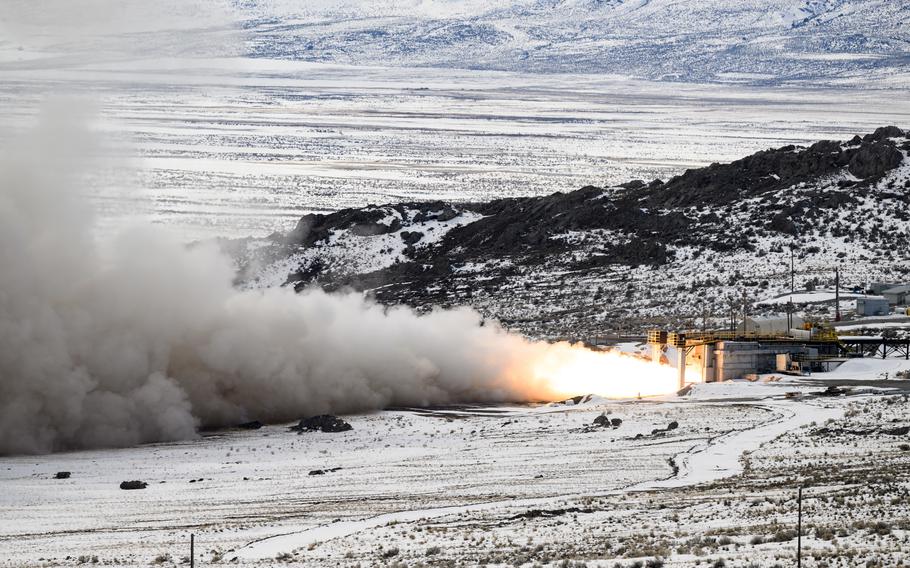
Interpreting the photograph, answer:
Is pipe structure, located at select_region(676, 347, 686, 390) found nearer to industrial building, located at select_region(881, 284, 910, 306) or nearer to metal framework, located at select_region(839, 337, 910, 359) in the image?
metal framework, located at select_region(839, 337, 910, 359)

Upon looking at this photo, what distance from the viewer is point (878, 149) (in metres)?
128

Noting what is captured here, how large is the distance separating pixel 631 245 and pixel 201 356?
59109 millimetres

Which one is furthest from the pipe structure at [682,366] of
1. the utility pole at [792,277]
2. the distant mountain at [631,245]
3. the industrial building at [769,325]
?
the utility pole at [792,277]

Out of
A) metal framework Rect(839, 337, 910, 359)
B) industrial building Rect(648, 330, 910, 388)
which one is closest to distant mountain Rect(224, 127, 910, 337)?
metal framework Rect(839, 337, 910, 359)

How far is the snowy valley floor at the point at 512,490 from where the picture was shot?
40125 mm

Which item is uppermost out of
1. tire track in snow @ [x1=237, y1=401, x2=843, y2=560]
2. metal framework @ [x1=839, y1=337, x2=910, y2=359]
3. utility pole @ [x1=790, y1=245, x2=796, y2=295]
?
tire track in snow @ [x1=237, y1=401, x2=843, y2=560]

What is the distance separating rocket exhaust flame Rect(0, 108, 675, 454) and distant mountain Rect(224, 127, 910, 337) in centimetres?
2237

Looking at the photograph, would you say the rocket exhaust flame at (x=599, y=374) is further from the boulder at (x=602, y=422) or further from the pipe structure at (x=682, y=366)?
the boulder at (x=602, y=422)

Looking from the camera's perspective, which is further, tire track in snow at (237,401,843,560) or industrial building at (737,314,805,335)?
industrial building at (737,314,805,335)

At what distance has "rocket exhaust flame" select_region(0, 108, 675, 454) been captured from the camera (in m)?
64.2

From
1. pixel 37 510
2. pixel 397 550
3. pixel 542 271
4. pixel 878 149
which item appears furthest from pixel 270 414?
pixel 878 149

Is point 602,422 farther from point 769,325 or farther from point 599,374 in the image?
point 769,325

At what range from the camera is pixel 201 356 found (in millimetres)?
71000

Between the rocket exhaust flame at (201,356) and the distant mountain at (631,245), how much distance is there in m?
22.4
